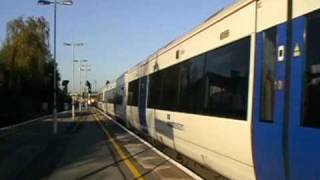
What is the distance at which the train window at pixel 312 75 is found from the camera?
24.6ft

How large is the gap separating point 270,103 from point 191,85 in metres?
6.56

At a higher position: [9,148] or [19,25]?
[19,25]

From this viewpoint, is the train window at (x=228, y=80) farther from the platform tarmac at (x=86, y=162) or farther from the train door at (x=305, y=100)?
the platform tarmac at (x=86, y=162)

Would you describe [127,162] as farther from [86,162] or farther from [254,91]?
[254,91]

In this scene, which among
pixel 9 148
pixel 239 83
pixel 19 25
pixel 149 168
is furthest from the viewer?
pixel 19 25

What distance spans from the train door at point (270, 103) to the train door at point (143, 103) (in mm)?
15687

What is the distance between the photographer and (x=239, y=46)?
10648 millimetres

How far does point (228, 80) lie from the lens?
1148 centimetres

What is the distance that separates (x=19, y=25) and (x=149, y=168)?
6262 cm

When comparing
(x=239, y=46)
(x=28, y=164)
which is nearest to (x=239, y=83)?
(x=239, y=46)

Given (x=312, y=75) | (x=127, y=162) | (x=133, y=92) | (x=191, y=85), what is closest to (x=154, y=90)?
(x=127, y=162)

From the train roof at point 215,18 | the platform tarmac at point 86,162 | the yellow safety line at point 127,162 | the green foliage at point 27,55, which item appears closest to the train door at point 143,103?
the platform tarmac at point 86,162

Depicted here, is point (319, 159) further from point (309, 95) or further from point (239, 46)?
point (239, 46)

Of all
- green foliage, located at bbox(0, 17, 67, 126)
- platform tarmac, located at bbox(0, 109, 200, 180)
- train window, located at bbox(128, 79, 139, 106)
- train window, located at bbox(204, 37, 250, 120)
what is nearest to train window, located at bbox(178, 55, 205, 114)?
train window, located at bbox(204, 37, 250, 120)
